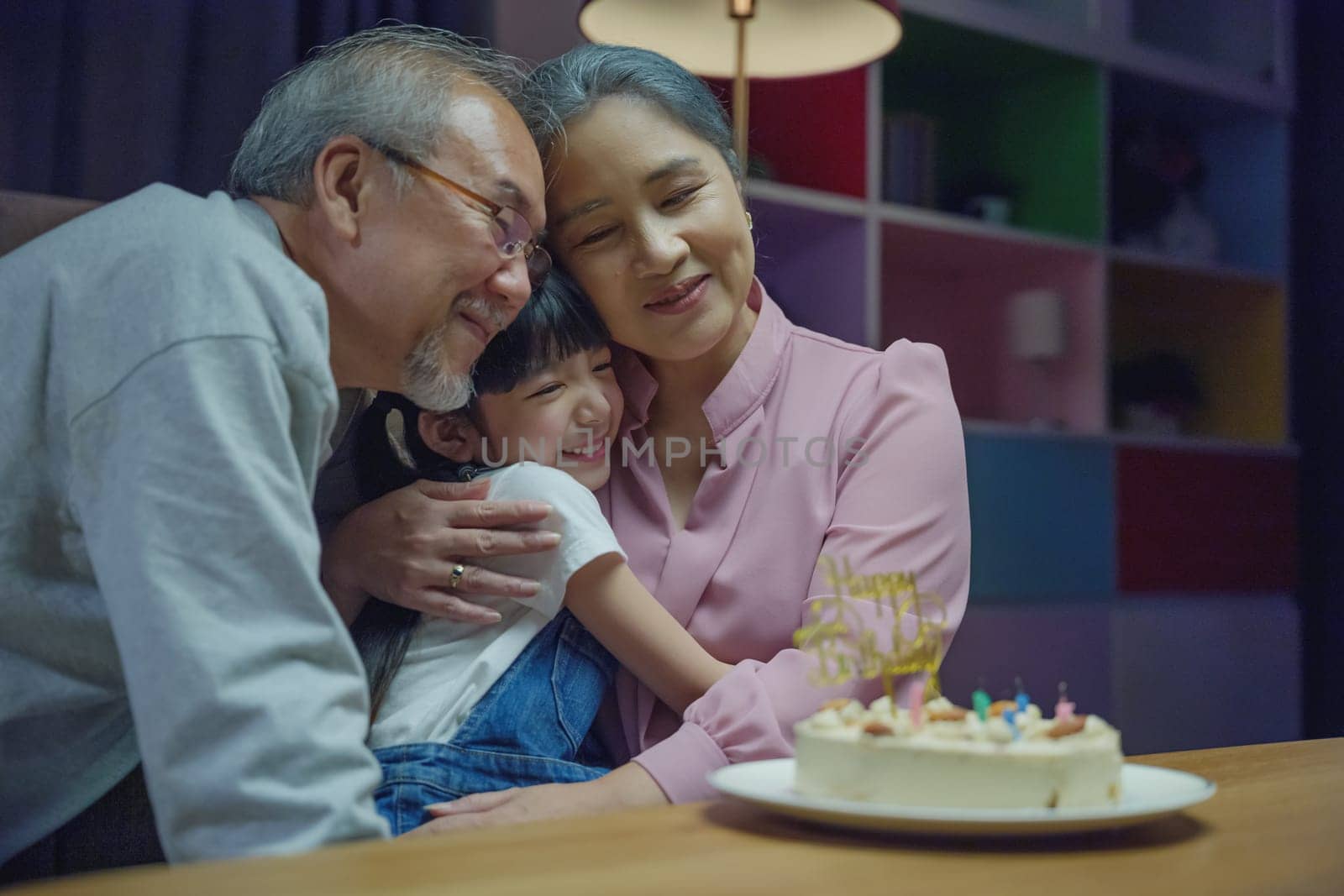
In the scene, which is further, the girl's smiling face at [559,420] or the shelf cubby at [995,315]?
the shelf cubby at [995,315]

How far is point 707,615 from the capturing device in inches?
62.2

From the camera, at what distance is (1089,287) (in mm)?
3668

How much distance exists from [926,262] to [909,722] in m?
3.06

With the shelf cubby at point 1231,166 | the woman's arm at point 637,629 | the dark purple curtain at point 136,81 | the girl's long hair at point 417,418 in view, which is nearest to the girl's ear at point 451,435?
the girl's long hair at point 417,418

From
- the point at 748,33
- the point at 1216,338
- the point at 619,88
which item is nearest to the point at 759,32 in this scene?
the point at 748,33

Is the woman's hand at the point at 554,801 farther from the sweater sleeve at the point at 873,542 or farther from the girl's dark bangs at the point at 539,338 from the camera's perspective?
the girl's dark bangs at the point at 539,338

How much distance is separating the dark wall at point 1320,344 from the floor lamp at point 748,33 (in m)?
2.51

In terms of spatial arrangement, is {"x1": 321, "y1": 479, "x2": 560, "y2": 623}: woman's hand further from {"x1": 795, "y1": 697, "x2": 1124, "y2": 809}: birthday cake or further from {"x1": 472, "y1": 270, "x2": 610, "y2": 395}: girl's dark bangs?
{"x1": 795, "y1": 697, "x2": 1124, "y2": 809}: birthday cake

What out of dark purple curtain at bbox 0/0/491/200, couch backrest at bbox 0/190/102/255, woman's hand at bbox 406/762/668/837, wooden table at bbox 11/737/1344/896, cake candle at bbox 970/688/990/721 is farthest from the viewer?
dark purple curtain at bbox 0/0/491/200

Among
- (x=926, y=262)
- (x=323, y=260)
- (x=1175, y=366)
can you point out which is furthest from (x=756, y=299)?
(x=1175, y=366)

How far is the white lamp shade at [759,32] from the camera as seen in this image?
2461 mm

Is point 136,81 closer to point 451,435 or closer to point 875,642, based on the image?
point 451,435

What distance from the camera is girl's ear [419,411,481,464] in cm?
171

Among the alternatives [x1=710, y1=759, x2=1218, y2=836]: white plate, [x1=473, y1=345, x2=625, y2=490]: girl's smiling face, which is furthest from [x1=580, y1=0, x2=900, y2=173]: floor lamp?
[x1=710, y1=759, x2=1218, y2=836]: white plate
